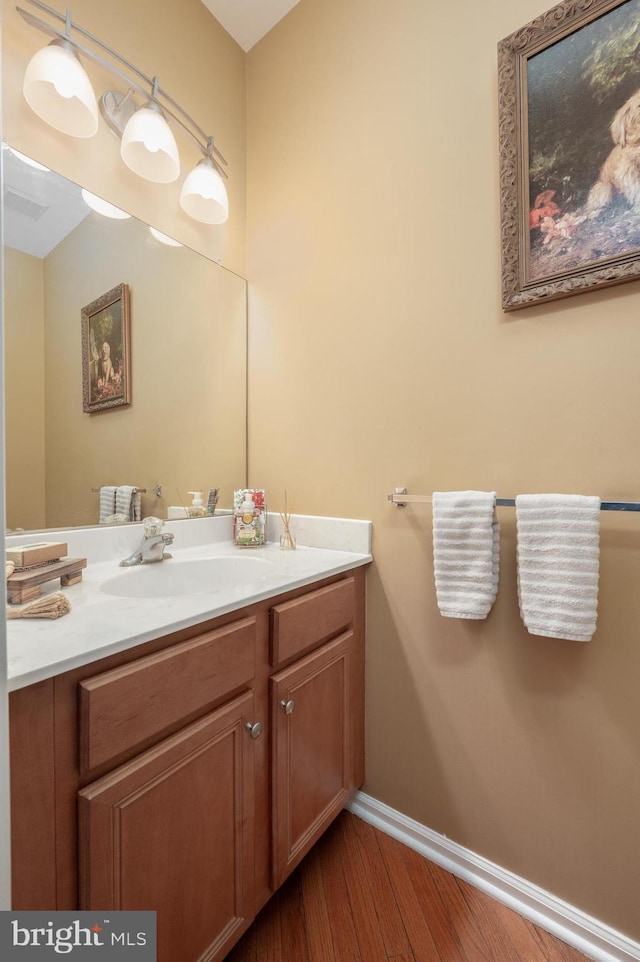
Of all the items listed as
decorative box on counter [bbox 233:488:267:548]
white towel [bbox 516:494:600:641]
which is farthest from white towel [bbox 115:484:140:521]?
white towel [bbox 516:494:600:641]

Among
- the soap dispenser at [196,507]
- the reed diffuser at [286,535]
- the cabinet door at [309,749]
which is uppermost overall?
the soap dispenser at [196,507]

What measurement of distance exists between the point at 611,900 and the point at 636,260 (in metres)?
1.41

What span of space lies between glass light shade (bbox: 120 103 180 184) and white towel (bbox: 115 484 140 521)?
0.95 metres

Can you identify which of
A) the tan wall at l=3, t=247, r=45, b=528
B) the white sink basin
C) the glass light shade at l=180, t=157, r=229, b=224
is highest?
the glass light shade at l=180, t=157, r=229, b=224

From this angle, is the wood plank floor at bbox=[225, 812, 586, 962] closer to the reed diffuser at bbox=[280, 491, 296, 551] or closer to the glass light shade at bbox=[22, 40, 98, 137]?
the reed diffuser at bbox=[280, 491, 296, 551]

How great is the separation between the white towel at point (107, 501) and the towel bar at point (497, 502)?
82cm

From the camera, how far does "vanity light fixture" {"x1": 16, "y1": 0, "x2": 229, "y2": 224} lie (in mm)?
1032

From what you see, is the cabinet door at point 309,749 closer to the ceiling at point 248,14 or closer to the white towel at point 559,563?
the white towel at point 559,563

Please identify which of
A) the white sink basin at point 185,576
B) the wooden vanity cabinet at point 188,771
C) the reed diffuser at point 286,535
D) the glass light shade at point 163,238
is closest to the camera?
the wooden vanity cabinet at point 188,771

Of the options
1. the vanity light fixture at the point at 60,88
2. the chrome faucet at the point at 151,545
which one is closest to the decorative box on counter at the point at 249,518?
the chrome faucet at the point at 151,545

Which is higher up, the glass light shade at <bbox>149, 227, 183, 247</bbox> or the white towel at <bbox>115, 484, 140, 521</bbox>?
the glass light shade at <bbox>149, 227, 183, 247</bbox>

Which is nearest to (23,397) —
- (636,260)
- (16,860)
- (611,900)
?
(16,860)

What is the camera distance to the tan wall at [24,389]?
3.35 ft

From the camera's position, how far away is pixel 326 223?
56.2 inches
